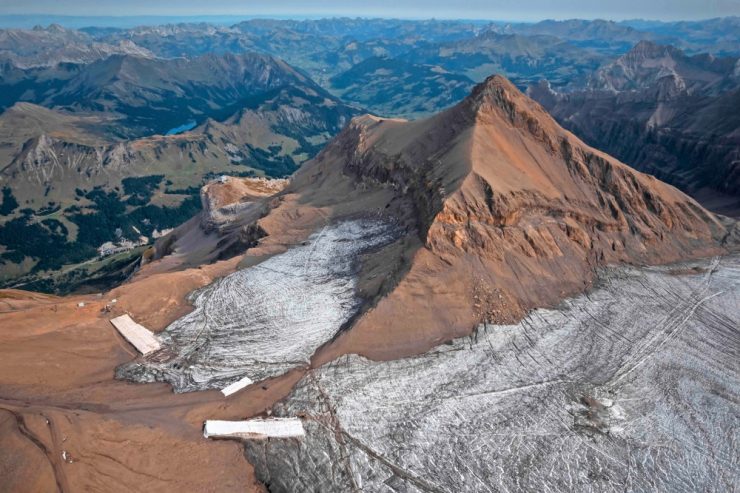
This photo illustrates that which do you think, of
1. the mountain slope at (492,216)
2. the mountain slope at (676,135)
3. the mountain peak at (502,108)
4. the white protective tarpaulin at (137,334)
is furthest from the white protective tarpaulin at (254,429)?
the mountain slope at (676,135)

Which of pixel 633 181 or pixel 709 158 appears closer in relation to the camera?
pixel 633 181

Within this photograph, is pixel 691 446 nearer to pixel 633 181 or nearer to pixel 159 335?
pixel 633 181

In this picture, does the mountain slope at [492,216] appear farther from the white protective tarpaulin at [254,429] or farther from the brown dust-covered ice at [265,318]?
the white protective tarpaulin at [254,429]

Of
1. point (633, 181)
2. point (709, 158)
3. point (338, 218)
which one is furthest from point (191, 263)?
point (709, 158)

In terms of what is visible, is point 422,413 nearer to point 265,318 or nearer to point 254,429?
point 254,429

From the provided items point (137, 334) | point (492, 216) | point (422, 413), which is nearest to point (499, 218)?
point (492, 216)

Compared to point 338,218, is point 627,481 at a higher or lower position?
Answer: lower
